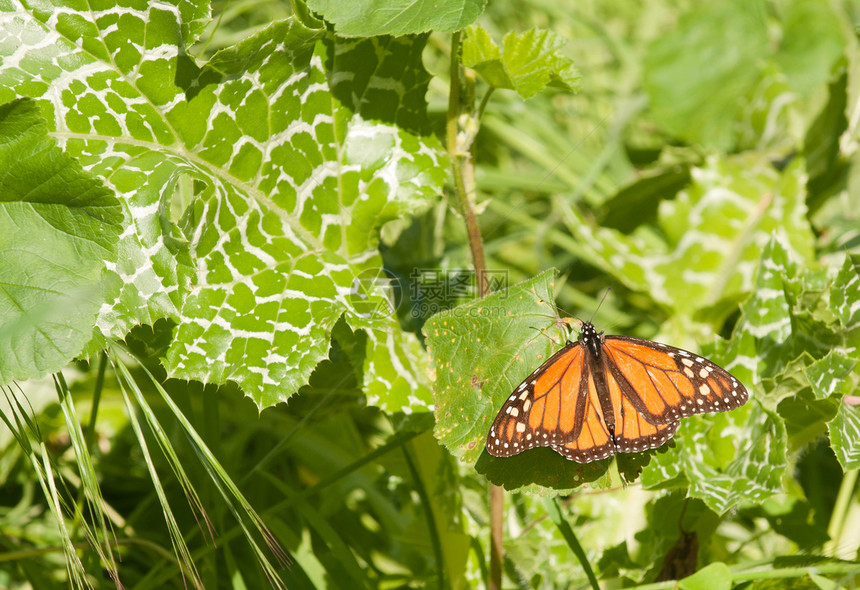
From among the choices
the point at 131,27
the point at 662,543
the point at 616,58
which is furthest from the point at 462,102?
the point at 616,58

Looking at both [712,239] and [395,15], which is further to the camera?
[712,239]

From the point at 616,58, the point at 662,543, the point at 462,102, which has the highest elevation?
the point at 616,58

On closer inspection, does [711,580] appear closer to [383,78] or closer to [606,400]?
[606,400]

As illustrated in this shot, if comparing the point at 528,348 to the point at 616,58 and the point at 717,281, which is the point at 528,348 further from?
the point at 616,58

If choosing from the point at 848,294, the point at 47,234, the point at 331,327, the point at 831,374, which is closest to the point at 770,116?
the point at 848,294

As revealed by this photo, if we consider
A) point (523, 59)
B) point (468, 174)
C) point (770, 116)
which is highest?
point (770, 116)

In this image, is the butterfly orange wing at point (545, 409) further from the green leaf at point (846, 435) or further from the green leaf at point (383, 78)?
the green leaf at point (383, 78)
